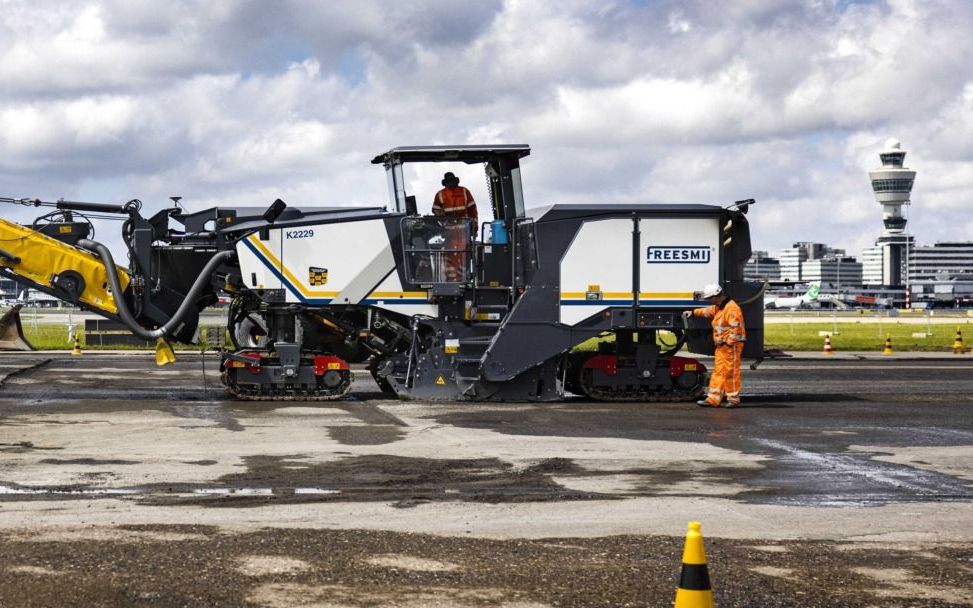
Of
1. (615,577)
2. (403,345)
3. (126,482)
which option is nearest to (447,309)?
(403,345)

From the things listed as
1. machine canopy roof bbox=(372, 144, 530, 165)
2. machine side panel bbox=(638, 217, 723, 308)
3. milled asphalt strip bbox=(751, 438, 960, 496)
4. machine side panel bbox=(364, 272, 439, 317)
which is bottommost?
milled asphalt strip bbox=(751, 438, 960, 496)

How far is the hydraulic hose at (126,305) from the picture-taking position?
17.8 meters

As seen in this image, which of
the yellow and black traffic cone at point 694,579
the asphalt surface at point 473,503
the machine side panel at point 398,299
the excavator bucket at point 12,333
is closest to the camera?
the yellow and black traffic cone at point 694,579

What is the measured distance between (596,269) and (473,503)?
27.3ft

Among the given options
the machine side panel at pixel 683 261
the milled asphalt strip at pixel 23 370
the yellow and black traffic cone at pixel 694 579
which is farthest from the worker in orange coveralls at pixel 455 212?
the yellow and black traffic cone at pixel 694 579

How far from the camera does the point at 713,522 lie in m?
8.92

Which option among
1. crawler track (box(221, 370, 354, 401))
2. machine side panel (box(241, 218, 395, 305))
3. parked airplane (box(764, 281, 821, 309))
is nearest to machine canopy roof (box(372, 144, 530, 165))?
machine side panel (box(241, 218, 395, 305))

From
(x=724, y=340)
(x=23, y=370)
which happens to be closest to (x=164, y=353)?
(x=23, y=370)

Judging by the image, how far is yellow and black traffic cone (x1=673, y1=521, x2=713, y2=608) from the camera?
505cm

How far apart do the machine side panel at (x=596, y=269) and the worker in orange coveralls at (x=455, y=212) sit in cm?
141

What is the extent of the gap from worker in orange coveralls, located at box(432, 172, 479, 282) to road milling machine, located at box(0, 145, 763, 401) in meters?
0.03

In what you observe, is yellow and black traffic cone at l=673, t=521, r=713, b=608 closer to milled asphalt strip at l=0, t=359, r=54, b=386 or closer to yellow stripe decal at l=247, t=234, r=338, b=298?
yellow stripe decal at l=247, t=234, r=338, b=298

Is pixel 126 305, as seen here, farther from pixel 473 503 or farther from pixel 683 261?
pixel 473 503

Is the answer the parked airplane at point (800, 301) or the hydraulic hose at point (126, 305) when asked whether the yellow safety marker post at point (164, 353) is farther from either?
the parked airplane at point (800, 301)
